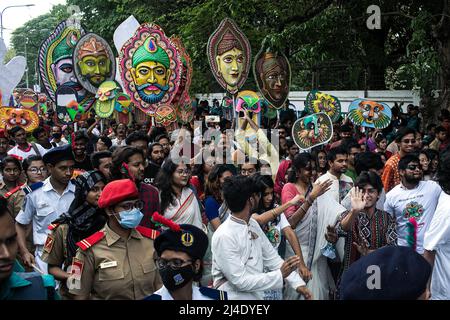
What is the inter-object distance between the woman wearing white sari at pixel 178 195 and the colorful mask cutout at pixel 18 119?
6511 millimetres

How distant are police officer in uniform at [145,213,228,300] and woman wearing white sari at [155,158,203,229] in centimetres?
215

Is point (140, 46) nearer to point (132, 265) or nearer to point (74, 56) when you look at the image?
point (74, 56)

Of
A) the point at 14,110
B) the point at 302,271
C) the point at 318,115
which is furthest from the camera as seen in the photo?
the point at 14,110

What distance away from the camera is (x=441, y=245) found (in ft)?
14.0

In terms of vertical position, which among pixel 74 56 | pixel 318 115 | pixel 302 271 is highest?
pixel 74 56

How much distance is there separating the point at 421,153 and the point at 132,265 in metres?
3.99

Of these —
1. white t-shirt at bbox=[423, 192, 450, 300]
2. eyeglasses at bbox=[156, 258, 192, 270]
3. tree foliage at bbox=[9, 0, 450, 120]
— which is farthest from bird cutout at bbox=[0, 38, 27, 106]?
eyeglasses at bbox=[156, 258, 192, 270]

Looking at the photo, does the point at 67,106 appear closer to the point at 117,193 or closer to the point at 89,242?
the point at 117,193

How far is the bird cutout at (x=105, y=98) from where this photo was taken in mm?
Answer: 12047

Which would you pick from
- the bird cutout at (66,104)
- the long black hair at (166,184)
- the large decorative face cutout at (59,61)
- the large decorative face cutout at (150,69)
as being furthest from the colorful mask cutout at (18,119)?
the long black hair at (166,184)

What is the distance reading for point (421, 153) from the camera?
6.80 m

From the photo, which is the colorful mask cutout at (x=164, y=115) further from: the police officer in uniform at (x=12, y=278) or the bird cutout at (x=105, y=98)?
the police officer in uniform at (x=12, y=278)

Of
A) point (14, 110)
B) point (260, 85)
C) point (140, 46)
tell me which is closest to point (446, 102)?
point (260, 85)

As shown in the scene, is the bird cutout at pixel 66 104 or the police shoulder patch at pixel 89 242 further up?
the bird cutout at pixel 66 104
